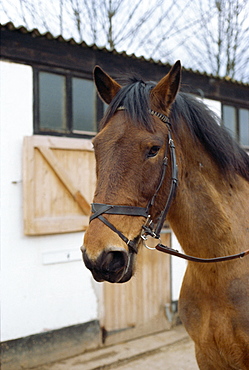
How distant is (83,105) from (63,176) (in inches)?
43.3

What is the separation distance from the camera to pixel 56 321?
406 centimetres

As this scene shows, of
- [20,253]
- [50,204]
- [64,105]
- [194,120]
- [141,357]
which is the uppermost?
[64,105]

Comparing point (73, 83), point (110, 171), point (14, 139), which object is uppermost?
point (73, 83)

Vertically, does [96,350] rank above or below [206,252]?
below

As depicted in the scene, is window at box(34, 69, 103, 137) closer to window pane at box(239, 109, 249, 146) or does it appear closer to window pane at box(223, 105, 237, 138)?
window pane at box(223, 105, 237, 138)

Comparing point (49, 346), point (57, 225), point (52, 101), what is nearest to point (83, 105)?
point (52, 101)

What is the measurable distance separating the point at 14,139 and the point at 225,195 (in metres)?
2.67

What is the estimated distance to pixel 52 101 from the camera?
419cm

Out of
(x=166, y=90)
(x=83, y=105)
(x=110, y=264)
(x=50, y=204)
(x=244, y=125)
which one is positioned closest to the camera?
(x=110, y=264)

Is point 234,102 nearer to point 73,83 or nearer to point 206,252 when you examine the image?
point 73,83

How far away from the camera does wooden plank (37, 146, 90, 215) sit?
3.91m

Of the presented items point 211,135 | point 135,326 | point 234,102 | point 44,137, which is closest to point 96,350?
point 135,326

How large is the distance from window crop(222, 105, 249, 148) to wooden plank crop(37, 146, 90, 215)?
342 centimetres

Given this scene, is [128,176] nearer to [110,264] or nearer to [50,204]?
[110,264]
